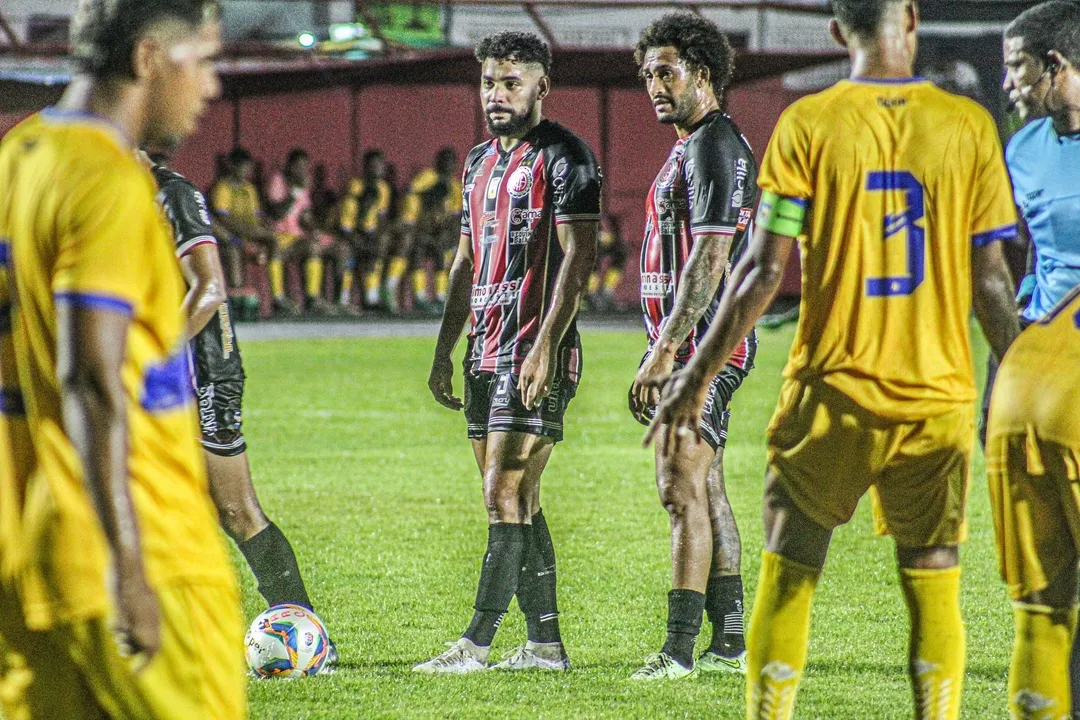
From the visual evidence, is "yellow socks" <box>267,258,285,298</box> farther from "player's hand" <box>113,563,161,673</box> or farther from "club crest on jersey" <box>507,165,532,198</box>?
"player's hand" <box>113,563,161,673</box>

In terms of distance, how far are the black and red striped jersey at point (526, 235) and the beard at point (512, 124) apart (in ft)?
0.15

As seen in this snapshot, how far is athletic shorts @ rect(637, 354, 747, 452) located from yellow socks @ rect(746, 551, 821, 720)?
5.22ft

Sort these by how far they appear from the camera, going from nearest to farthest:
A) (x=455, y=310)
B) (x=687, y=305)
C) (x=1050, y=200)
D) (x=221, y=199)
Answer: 1. (x=1050, y=200)
2. (x=687, y=305)
3. (x=455, y=310)
4. (x=221, y=199)

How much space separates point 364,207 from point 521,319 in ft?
63.3

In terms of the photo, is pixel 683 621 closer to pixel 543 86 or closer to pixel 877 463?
pixel 877 463

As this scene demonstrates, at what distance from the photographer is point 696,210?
16.3 feet

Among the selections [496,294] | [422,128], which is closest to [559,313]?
[496,294]

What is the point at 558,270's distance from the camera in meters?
5.25

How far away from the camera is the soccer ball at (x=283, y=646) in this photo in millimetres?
5035

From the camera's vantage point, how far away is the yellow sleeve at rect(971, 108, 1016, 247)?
3.40m

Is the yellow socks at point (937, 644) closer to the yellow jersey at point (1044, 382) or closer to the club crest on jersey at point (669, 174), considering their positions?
the yellow jersey at point (1044, 382)

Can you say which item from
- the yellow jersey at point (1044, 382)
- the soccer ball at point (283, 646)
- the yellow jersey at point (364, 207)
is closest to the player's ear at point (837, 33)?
the yellow jersey at point (1044, 382)

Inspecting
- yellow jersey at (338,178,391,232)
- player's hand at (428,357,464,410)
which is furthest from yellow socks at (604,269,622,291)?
player's hand at (428,357,464,410)

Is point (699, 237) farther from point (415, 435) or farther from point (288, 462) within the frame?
point (415, 435)
